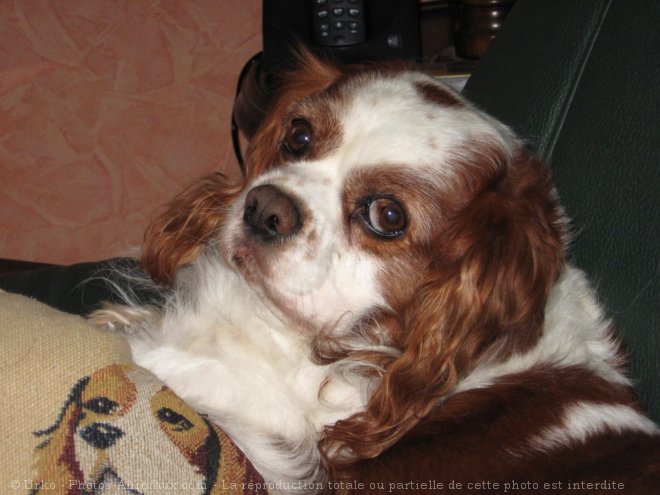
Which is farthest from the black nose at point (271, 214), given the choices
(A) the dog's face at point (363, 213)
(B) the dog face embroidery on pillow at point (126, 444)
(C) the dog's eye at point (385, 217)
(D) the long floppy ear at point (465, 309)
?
(B) the dog face embroidery on pillow at point (126, 444)

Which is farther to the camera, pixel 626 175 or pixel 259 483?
pixel 626 175

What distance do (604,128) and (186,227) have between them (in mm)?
791

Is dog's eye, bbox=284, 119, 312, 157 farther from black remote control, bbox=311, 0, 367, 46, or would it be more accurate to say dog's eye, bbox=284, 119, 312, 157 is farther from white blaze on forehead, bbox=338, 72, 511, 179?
black remote control, bbox=311, 0, 367, 46

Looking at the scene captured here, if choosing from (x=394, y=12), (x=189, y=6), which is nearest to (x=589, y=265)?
(x=394, y=12)

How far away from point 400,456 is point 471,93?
81cm

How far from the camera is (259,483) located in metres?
0.96

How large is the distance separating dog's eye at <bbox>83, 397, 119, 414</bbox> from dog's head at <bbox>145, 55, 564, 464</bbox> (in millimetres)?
381

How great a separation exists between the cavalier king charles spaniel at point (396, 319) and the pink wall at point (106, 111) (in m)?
1.62

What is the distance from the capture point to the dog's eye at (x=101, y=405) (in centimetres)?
80

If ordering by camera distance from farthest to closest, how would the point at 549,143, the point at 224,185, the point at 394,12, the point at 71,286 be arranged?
the point at 394,12 → the point at 71,286 → the point at 224,185 → the point at 549,143

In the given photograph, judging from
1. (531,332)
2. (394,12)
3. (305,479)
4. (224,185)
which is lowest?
(305,479)

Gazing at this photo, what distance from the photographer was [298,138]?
4.33 feet

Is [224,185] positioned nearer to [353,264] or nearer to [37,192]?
[353,264]

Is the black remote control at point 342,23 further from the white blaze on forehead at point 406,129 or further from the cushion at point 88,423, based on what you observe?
the cushion at point 88,423
